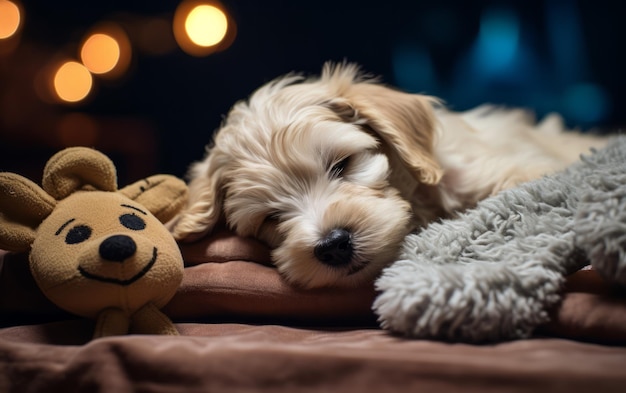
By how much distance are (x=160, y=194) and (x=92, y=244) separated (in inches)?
18.9

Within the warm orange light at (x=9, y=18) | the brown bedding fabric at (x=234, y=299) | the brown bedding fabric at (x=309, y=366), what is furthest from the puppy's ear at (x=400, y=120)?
the warm orange light at (x=9, y=18)

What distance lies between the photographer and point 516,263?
1.43 m

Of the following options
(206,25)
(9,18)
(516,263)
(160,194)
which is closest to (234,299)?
(160,194)

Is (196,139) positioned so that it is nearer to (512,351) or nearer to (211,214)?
(211,214)

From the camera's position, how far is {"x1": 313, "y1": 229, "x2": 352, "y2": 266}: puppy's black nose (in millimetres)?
1802

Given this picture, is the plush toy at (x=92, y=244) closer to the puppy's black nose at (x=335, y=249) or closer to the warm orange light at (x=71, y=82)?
the puppy's black nose at (x=335, y=249)

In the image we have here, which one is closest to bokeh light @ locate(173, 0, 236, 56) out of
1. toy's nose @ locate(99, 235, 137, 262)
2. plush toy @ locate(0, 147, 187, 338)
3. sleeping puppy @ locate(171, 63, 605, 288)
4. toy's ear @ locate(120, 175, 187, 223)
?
sleeping puppy @ locate(171, 63, 605, 288)

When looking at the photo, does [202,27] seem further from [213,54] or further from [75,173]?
[75,173]

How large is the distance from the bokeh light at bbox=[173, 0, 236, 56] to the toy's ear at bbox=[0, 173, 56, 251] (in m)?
2.24

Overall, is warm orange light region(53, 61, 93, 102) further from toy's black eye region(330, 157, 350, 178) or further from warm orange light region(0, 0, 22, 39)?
toy's black eye region(330, 157, 350, 178)

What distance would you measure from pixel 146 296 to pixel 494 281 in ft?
2.99

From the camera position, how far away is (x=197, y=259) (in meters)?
2.00

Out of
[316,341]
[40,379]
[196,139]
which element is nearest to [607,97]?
[196,139]

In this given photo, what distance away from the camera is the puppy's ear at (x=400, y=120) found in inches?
83.5
